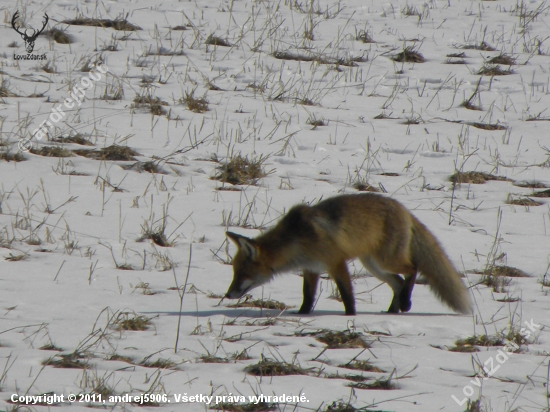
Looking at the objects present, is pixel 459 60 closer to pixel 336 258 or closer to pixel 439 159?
pixel 439 159

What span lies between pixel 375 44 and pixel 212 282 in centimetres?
890

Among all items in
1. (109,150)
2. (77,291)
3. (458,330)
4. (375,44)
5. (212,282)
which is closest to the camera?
(458,330)

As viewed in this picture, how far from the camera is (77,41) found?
13.0 metres

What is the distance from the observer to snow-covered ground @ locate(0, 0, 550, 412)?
14.0 feet

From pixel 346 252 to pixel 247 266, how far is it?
2.58ft

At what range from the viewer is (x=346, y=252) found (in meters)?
5.77

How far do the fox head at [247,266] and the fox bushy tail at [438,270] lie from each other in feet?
4.28

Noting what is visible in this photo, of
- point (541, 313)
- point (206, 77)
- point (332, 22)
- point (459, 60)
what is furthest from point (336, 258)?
point (332, 22)

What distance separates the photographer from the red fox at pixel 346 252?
5738 millimetres

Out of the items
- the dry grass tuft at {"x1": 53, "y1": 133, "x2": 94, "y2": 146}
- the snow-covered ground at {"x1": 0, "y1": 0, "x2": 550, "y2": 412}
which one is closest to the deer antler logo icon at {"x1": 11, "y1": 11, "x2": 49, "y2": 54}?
the snow-covered ground at {"x1": 0, "y1": 0, "x2": 550, "y2": 412}

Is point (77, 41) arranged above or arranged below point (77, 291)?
above

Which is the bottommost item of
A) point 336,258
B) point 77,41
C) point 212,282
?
point 212,282

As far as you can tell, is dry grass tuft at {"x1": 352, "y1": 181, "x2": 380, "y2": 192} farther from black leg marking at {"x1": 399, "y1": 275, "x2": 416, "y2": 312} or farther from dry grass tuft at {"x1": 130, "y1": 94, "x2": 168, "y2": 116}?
dry grass tuft at {"x1": 130, "y1": 94, "x2": 168, "y2": 116}

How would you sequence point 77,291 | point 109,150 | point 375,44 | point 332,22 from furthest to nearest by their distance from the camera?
point 332,22
point 375,44
point 109,150
point 77,291
